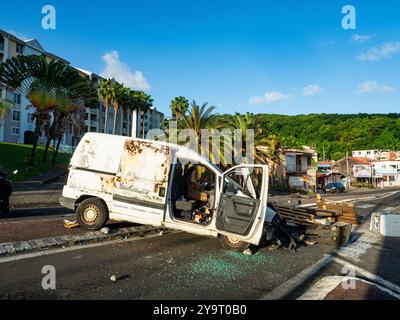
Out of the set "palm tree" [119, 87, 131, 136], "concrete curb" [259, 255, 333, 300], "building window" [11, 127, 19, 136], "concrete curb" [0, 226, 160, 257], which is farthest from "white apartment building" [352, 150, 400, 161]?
"concrete curb" [0, 226, 160, 257]

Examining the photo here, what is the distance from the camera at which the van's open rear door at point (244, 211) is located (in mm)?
6418

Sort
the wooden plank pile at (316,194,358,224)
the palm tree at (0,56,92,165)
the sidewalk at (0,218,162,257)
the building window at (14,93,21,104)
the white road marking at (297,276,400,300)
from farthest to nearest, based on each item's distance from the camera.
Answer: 1. the building window at (14,93,21,104)
2. the palm tree at (0,56,92,165)
3. the wooden plank pile at (316,194,358,224)
4. the sidewalk at (0,218,162,257)
5. the white road marking at (297,276,400,300)

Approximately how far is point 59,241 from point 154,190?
7.84ft

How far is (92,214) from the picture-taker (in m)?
7.54

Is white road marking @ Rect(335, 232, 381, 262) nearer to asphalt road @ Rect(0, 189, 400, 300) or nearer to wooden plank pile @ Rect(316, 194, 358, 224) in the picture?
asphalt road @ Rect(0, 189, 400, 300)

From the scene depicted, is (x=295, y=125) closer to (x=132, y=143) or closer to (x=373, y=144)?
(x=373, y=144)

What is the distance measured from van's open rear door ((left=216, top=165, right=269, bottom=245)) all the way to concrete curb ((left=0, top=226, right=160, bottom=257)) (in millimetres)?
2741

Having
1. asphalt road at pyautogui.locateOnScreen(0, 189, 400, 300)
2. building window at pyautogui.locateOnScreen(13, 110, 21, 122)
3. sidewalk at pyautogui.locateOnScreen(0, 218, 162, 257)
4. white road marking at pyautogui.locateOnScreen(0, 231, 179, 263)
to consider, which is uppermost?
building window at pyautogui.locateOnScreen(13, 110, 21, 122)

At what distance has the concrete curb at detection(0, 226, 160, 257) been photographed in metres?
5.82

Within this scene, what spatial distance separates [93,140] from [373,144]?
112931 mm

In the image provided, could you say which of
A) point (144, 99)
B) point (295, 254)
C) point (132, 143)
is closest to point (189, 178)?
point (132, 143)

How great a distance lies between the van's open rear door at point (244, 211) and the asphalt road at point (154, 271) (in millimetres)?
569

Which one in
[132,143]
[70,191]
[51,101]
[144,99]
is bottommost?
[70,191]

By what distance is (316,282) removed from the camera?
17.6ft
